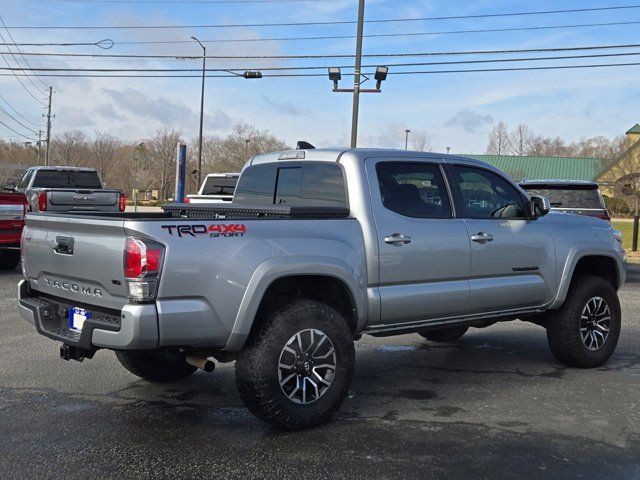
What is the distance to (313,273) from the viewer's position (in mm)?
4465

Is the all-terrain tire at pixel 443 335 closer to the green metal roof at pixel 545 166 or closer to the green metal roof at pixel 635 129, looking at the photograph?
the green metal roof at pixel 545 166

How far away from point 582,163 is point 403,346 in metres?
68.0

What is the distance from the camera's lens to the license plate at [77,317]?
428cm

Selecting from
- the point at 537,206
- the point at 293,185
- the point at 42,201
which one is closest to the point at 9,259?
the point at 42,201

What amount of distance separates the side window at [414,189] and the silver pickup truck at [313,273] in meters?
0.01

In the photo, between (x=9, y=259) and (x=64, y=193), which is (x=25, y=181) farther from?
(x=9, y=259)

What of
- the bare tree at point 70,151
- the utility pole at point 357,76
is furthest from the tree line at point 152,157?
the utility pole at point 357,76

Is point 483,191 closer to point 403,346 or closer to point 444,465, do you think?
point 403,346

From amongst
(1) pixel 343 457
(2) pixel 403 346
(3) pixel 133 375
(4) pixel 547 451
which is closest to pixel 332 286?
(1) pixel 343 457

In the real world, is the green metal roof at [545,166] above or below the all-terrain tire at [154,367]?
above

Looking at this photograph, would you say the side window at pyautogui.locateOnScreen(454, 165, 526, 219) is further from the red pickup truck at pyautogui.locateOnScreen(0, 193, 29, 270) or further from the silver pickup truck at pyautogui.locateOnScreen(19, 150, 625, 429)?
the red pickup truck at pyautogui.locateOnScreen(0, 193, 29, 270)

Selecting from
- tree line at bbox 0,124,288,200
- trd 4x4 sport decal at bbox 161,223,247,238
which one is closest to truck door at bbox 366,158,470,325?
trd 4x4 sport decal at bbox 161,223,247,238

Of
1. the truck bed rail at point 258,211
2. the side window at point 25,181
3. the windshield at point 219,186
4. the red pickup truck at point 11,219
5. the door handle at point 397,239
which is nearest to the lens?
the truck bed rail at point 258,211

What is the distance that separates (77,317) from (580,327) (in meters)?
4.44
